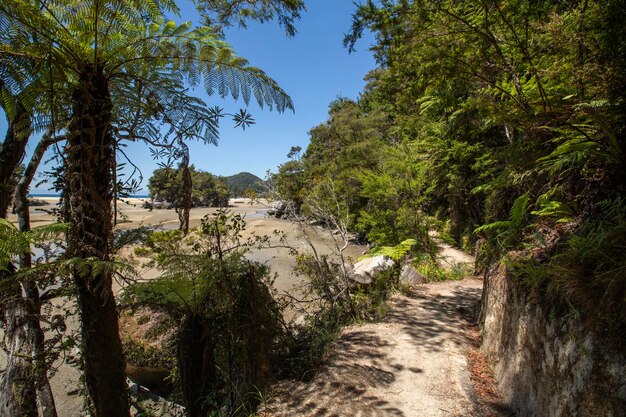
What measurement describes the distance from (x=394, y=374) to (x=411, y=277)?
455 cm

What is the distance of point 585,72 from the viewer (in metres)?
2.38

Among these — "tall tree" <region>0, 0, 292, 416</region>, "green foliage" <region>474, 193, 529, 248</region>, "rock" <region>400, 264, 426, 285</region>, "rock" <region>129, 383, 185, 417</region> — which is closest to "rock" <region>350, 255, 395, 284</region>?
"rock" <region>400, 264, 426, 285</region>

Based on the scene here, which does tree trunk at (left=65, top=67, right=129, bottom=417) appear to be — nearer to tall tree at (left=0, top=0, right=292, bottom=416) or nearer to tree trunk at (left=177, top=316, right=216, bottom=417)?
tall tree at (left=0, top=0, right=292, bottom=416)

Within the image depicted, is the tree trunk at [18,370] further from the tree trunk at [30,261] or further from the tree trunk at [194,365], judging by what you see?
the tree trunk at [194,365]

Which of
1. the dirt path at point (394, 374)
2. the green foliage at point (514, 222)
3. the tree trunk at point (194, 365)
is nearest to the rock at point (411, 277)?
the dirt path at point (394, 374)

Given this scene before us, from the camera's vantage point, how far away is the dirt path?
10.1 ft

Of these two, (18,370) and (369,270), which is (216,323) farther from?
(369,270)

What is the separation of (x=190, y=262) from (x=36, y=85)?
206 cm

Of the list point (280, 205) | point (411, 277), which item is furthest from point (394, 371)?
point (280, 205)

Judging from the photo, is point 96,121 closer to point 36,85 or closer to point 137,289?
point 36,85

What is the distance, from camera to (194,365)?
3207mm

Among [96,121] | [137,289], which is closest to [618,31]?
[96,121]

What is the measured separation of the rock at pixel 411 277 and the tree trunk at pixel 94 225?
6624 millimetres

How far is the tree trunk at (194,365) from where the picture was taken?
315 cm
